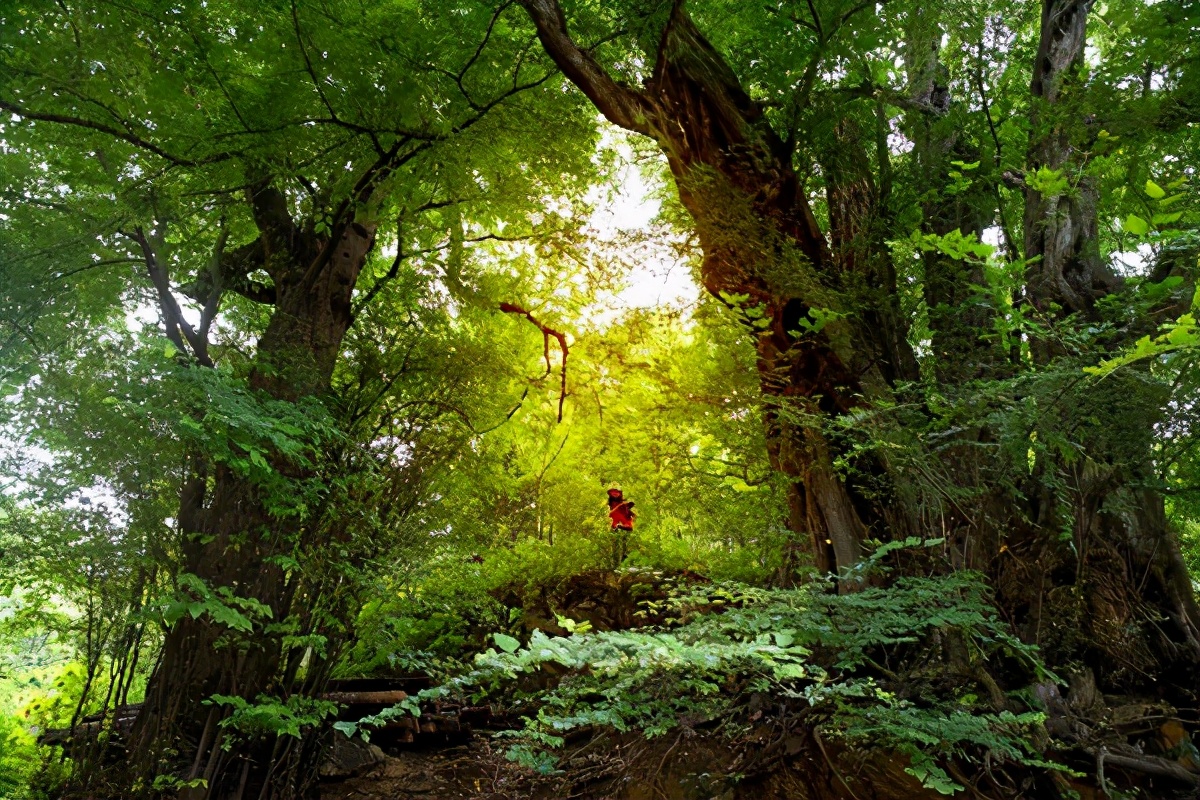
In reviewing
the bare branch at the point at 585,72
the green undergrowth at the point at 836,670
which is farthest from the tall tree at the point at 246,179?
the green undergrowth at the point at 836,670

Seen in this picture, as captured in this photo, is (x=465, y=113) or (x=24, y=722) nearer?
(x=465, y=113)

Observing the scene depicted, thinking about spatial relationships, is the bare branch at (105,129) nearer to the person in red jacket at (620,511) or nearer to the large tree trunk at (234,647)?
the large tree trunk at (234,647)

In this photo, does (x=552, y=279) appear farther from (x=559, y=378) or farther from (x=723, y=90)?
(x=723, y=90)

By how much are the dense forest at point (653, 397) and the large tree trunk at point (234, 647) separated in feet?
0.07

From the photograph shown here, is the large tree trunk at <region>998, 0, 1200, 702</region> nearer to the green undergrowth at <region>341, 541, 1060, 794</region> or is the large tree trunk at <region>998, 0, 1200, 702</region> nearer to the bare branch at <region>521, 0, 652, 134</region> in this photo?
the green undergrowth at <region>341, 541, 1060, 794</region>

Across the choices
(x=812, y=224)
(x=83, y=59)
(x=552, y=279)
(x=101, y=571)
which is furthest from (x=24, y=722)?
(x=812, y=224)

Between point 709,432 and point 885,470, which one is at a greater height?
point 709,432

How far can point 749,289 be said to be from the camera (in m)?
3.39

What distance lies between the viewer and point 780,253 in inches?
127

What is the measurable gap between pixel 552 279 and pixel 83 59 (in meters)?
3.16

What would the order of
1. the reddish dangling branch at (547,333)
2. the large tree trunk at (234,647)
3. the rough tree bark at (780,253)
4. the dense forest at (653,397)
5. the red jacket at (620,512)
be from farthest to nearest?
the red jacket at (620,512), the reddish dangling branch at (547,333), the rough tree bark at (780,253), the large tree trunk at (234,647), the dense forest at (653,397)

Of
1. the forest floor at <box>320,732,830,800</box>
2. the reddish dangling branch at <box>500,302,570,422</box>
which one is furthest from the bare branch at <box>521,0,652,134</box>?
the forest floor at <box>320,732,830,800</box>

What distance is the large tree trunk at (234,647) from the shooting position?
297 cm

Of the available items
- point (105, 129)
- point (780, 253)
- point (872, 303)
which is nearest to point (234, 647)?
point (105, 129)
